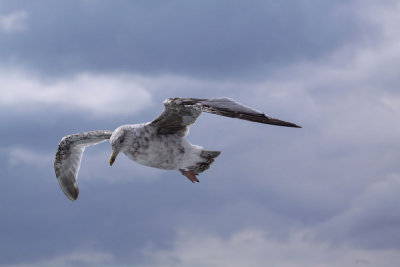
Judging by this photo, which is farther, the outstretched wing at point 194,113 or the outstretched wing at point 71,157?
the outstretched wing at point 71,157

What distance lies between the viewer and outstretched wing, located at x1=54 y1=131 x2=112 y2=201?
1778 cm

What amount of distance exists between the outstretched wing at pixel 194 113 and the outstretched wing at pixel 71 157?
4.19m

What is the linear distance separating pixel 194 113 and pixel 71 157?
21.8 ft

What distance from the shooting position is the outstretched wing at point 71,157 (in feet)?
58.3

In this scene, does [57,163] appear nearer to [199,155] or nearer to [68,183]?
[68,183]

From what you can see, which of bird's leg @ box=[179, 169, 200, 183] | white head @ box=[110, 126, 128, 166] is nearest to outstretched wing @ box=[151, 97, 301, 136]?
white head @ box=[110, 126, 128, 166]

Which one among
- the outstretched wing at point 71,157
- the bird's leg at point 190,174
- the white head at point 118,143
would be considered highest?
the outstretched wing at point 71,157

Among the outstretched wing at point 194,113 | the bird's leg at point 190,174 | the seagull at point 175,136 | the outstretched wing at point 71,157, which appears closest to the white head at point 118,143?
the seagull at point 175,136

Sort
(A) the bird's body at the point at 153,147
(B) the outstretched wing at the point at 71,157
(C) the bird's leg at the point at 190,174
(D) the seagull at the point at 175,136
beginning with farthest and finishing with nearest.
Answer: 1. (B) the outstretched wing at the point at 71,157
2. (C) the bird's leg at the point at 190,174
3. (A) the bird's body at the point at 153,147
4. (D) the seagull at the point at 175,136

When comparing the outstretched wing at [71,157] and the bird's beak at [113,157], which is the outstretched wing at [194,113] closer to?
the bird's beak at [113,157]

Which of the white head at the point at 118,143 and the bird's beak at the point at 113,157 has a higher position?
the white head at the point at 118,143

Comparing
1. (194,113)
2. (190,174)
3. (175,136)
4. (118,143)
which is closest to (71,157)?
(190,174)

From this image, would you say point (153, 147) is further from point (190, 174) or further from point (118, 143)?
point (190, 174)

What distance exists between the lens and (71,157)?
725 inches
